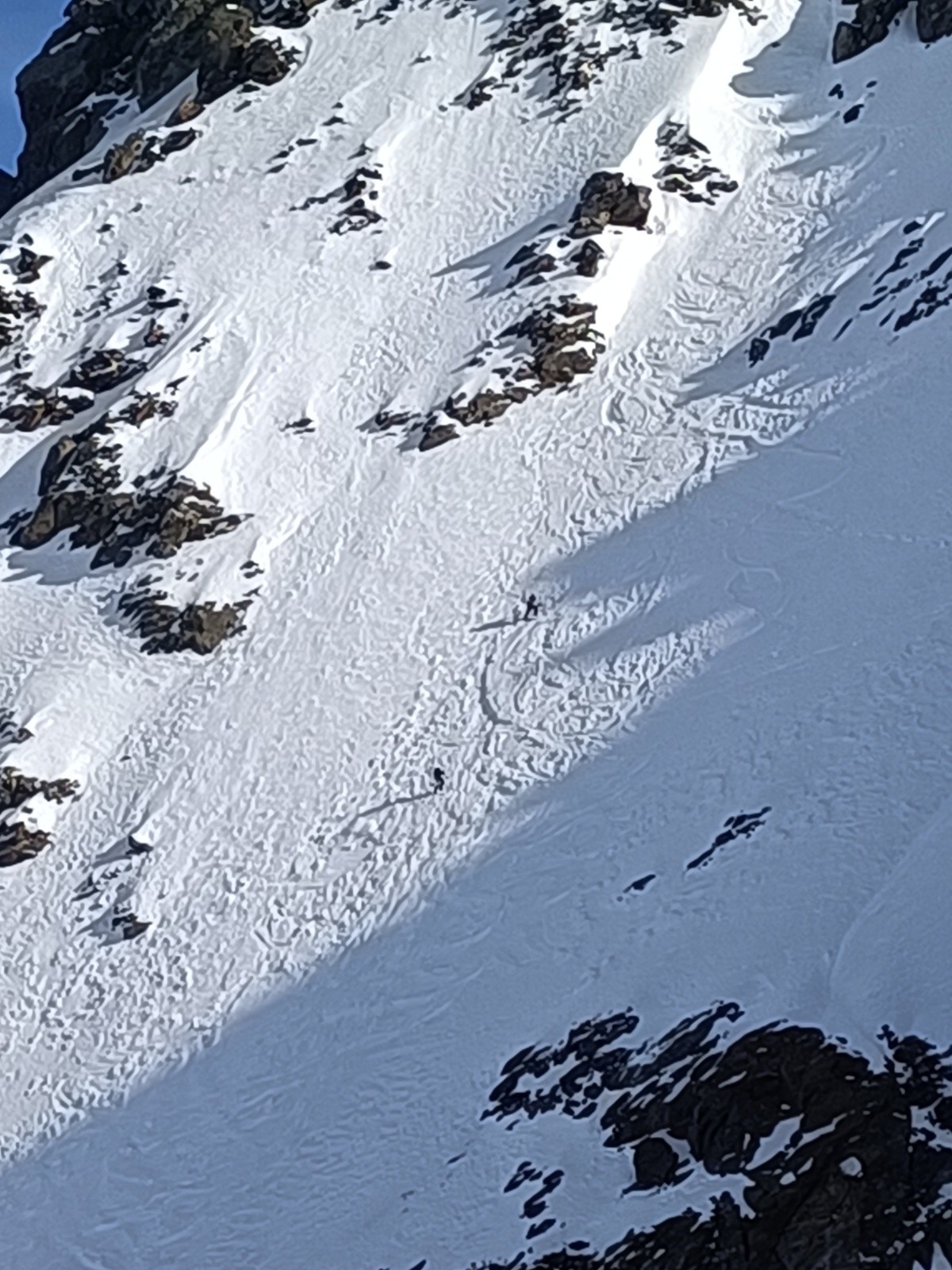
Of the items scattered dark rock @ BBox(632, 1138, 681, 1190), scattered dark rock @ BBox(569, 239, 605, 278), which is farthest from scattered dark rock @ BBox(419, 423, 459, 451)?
scattered dark rock @ BBox(632, 1138, 681, 1190)

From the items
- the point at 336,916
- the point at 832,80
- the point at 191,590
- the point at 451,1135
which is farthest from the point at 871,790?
the point at 832,80

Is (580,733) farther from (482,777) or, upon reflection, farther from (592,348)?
(592,348)

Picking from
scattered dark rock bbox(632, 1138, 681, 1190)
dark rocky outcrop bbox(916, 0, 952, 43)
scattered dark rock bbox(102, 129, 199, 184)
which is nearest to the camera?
scattered dark rock bbox(632, 1138, 681, 1190)

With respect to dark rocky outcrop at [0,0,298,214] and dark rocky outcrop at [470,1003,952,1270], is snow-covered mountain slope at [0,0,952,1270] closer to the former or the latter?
dark rocky outcrop at [470,1003,952,1270]

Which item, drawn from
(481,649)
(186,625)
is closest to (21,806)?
(186,625)

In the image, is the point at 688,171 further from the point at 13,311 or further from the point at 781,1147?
the point at 781,1147

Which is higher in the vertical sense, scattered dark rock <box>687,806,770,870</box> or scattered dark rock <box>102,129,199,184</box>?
scattered dark rock <box>102,129,199,184</box>

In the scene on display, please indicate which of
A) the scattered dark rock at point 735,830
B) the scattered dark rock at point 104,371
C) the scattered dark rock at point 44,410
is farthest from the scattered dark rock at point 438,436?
the scattered dark rock at point 735,830
